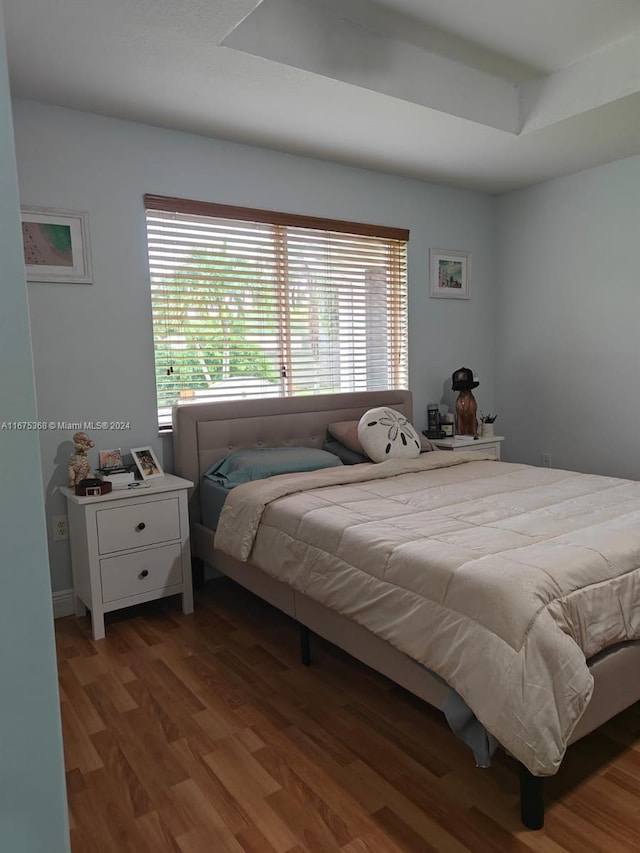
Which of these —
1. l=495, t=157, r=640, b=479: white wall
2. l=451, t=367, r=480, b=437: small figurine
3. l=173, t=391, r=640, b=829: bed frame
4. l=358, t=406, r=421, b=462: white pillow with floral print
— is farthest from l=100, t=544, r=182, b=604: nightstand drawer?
l=495, t=157, r=640, b=479: white wall

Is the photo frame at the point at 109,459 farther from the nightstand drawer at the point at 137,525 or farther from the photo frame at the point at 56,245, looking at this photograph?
the photo frame at the point at 56,245

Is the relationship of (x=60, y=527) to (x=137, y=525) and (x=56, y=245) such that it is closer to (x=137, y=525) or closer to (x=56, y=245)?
(x=137, y=525)

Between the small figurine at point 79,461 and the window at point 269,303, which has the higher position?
the window at point 269,303

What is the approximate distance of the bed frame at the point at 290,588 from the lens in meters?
1.66

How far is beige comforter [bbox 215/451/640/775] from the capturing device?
1.46m

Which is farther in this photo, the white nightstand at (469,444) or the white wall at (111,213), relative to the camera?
the white nightstand at (469,444)

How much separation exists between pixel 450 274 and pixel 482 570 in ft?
10.5

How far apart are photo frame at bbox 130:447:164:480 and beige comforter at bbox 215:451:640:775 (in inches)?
19.3

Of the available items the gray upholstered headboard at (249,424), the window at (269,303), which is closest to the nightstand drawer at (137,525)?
the gray upholstered headboard at (249,424)

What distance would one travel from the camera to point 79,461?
2814mm

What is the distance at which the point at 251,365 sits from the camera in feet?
11.5

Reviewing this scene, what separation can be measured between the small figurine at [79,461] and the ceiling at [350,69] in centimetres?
156

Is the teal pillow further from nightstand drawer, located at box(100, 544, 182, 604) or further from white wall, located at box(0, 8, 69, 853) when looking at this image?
white wall, located at box(0, 8, 69, 853)

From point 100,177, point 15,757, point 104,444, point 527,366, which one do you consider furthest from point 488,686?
point 527,366
